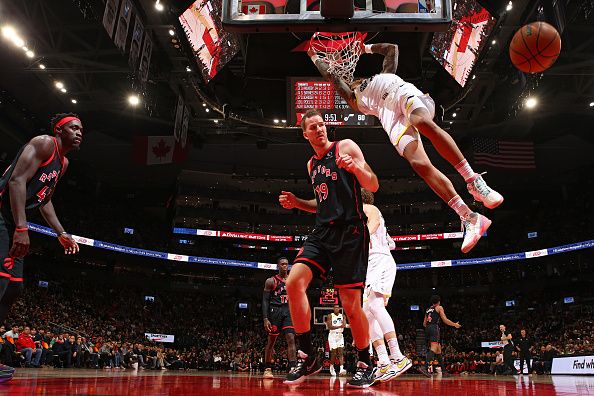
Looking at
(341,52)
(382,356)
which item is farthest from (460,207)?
(341,52)

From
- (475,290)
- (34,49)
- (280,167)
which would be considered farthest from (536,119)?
(34,49)

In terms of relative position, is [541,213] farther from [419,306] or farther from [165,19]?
[165,19]

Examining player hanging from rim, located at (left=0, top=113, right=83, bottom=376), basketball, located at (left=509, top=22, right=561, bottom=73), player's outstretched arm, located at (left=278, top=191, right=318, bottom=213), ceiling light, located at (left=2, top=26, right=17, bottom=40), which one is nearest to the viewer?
player hanging from rim, located at (left=0, top=113, right=83, bottom=376)

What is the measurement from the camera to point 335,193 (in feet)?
14.0

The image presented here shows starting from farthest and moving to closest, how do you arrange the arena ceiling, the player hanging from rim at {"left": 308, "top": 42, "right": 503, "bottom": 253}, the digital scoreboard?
the arena ceiling < the digital scoreboard < the player hanging from rim at {"left": 308, "top": 42, "right": 503, "bottom": 253}

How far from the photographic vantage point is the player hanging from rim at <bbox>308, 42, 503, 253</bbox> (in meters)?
4.62

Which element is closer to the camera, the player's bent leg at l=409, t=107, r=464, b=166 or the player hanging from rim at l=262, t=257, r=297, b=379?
the player's bent leg at l=409, t=107, r=464, b=166

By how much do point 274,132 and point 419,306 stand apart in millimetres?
17819

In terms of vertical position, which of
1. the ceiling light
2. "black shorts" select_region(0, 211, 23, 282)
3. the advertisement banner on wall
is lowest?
the advertisement banner on wall

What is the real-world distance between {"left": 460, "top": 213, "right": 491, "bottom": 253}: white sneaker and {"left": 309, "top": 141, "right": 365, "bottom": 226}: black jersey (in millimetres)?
1106

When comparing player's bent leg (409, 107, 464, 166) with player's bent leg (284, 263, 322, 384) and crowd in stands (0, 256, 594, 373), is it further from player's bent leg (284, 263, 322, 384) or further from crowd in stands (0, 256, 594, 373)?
crowd in stands (0, 256, 594, 373)

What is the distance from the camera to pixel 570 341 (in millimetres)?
23469

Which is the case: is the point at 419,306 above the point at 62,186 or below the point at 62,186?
below

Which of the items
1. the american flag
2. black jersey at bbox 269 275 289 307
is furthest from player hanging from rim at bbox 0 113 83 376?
the american flag
